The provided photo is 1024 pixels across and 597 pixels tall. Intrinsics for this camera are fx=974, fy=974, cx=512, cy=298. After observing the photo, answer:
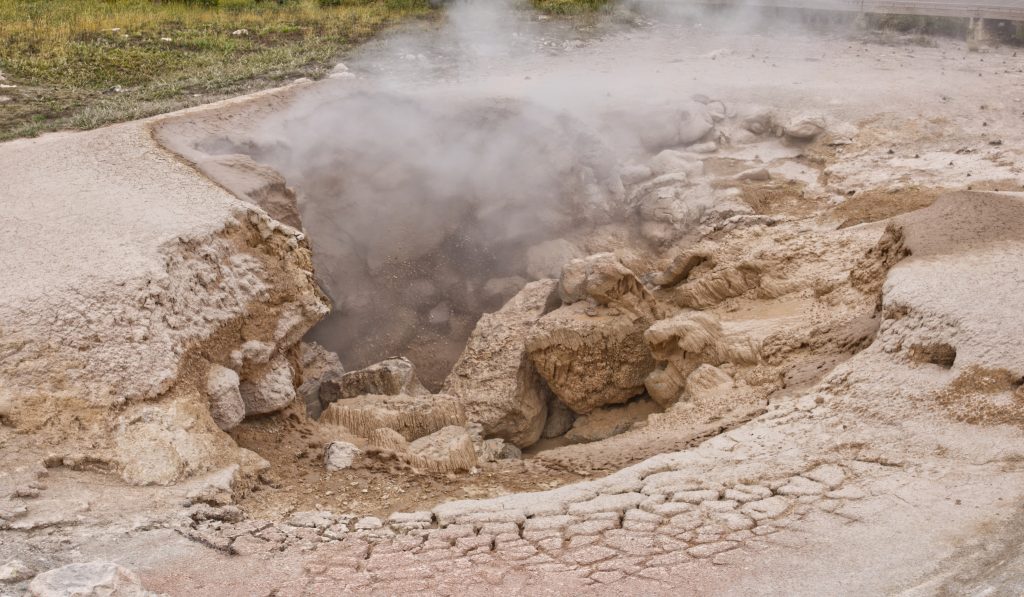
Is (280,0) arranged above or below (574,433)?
above

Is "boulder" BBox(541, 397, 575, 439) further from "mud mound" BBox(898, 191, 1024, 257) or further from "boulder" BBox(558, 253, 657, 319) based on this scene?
"mud mound" BBox(898, 191, 1024, 257)

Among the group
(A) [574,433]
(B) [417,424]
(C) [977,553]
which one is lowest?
(A) [574,433]

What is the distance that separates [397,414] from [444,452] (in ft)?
2.36

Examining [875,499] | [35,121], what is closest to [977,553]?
[875,499]

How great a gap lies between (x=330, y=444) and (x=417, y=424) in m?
0.86

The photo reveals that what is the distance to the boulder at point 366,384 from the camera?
6.55m

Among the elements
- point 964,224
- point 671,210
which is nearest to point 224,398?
point 964,224

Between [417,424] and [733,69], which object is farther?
[733,69]

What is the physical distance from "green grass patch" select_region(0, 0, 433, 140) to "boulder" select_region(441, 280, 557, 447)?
3622 millimetres

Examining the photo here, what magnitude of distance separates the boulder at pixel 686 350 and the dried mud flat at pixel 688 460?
0.02 meters

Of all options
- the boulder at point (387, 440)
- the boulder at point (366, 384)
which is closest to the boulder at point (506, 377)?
the boulder at point (366, 384)

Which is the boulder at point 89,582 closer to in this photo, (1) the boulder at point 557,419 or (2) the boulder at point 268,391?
(2) the boulder at point 268,391

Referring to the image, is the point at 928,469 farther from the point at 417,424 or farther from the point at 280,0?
the point at 280,0

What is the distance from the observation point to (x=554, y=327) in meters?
6.80
